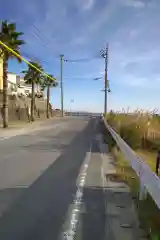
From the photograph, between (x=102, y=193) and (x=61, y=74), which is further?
(x=61, y=74)

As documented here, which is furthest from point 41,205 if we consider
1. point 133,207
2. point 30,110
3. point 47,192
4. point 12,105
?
point 30,110

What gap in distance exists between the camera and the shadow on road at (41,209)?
17.6 ft

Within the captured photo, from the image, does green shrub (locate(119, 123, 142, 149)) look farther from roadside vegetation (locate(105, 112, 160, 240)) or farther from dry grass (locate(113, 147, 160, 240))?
dry grass (locate(113, 147, 160, 240))

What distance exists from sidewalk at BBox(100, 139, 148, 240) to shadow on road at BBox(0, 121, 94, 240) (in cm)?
80

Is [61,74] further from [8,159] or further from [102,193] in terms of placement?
[102,193]

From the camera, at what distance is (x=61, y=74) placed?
76.9 metres

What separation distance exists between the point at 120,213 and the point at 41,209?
145 cm

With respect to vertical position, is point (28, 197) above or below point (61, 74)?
below

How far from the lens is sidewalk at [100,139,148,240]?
5.44m

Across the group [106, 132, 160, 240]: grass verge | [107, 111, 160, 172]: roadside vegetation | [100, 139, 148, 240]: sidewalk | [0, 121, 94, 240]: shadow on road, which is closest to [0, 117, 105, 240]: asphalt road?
[0, 121, 94, 240]: shadow on road

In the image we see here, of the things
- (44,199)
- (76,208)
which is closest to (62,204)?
(76,208)

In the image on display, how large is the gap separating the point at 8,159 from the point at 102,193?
6183mm

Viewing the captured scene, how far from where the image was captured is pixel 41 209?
21.9 feet

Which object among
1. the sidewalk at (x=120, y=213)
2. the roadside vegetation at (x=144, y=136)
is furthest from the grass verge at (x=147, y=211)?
the roadside vegetation at (x=144, y=136)
